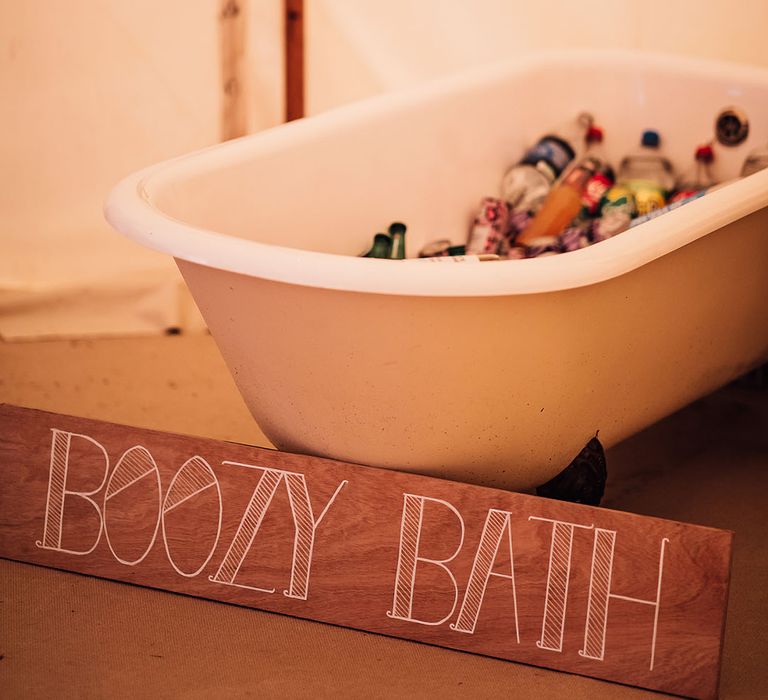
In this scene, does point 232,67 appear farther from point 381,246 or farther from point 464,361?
point 464,361

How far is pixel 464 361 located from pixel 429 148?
741 millimetres

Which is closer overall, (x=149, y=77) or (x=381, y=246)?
(x=381, y=246)

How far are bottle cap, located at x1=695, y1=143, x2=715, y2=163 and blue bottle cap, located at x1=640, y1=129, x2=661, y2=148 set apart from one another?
85 mm

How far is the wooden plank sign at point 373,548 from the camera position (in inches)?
45.1

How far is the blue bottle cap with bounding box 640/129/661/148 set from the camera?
76.6 inches

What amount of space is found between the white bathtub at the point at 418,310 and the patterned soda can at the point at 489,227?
197 mm

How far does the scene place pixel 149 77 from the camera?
2080 millimetres

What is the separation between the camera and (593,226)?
5.75ft

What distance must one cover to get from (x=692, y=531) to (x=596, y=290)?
302mm

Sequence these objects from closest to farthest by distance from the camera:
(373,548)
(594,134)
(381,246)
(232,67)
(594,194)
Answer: (373,548) → (381,246) → (594,194) → (594,134) → (232,67)

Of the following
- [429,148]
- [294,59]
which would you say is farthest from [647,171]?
[294,59]

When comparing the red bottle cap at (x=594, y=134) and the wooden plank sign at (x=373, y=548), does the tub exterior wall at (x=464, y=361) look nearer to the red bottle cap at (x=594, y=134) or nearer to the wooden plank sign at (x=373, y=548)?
the wooden plank sign at (x=373, y=548)

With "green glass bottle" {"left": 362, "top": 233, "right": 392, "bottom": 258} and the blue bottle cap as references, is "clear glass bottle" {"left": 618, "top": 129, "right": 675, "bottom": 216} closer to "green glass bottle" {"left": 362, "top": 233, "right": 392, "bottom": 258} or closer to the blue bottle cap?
the blue bottle cap

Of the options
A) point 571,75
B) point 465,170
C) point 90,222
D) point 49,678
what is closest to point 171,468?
point 49,678
